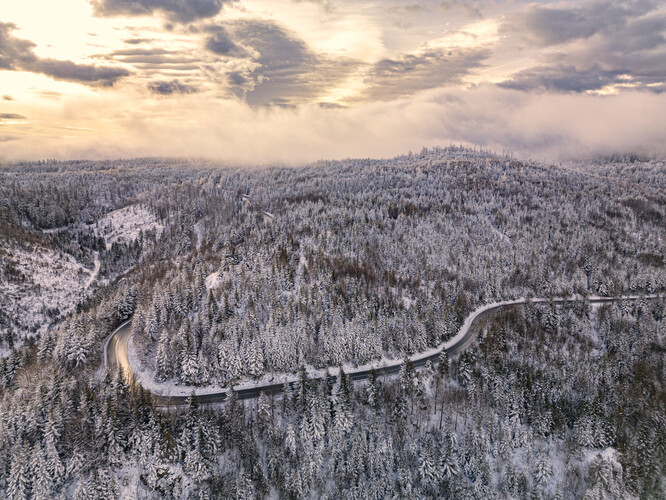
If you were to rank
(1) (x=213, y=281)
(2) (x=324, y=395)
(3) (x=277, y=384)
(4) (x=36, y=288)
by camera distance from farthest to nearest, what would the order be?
(4) (x=36, y=288) → (1) (x=213, y=281) → (3) (x=277, y=384) → (2) (x=324, y=395)

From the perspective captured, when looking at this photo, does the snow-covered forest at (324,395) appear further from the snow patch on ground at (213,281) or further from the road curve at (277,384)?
the road curve at (277,384)

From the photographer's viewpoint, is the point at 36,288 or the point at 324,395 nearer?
the point at 324,395

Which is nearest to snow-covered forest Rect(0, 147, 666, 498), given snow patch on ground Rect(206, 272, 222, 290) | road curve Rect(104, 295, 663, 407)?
snow patch on ground Rect(206, 272, 222, 290)

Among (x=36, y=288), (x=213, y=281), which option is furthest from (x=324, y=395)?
(x=36, y=288)

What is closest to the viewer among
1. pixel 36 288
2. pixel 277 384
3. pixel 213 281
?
pixel 277 384

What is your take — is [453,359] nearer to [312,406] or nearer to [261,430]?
[312,406]

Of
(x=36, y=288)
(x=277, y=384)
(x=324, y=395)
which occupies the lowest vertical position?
(x=277, y=384)

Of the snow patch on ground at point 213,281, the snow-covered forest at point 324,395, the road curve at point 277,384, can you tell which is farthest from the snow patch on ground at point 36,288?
the snow patch on ground at point 213,281

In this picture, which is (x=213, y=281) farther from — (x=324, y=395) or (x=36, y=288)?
(x=36, y=288)

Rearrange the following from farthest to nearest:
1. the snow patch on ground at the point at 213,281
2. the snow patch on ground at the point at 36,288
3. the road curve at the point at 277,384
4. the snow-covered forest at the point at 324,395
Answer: the snow patch on ground at the point at 213,281 → the snow patch on ground at the point at 36,288 → the road curve at the point at 277,384 → the snow-covered forest at the point at 324,395

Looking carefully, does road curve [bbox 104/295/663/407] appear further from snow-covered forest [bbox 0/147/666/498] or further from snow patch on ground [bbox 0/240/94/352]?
snow patch on ground [bbox 0/240/94/352]

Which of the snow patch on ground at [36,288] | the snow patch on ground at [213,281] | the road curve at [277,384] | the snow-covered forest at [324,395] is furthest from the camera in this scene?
the snow patch on ground at [213,281]
